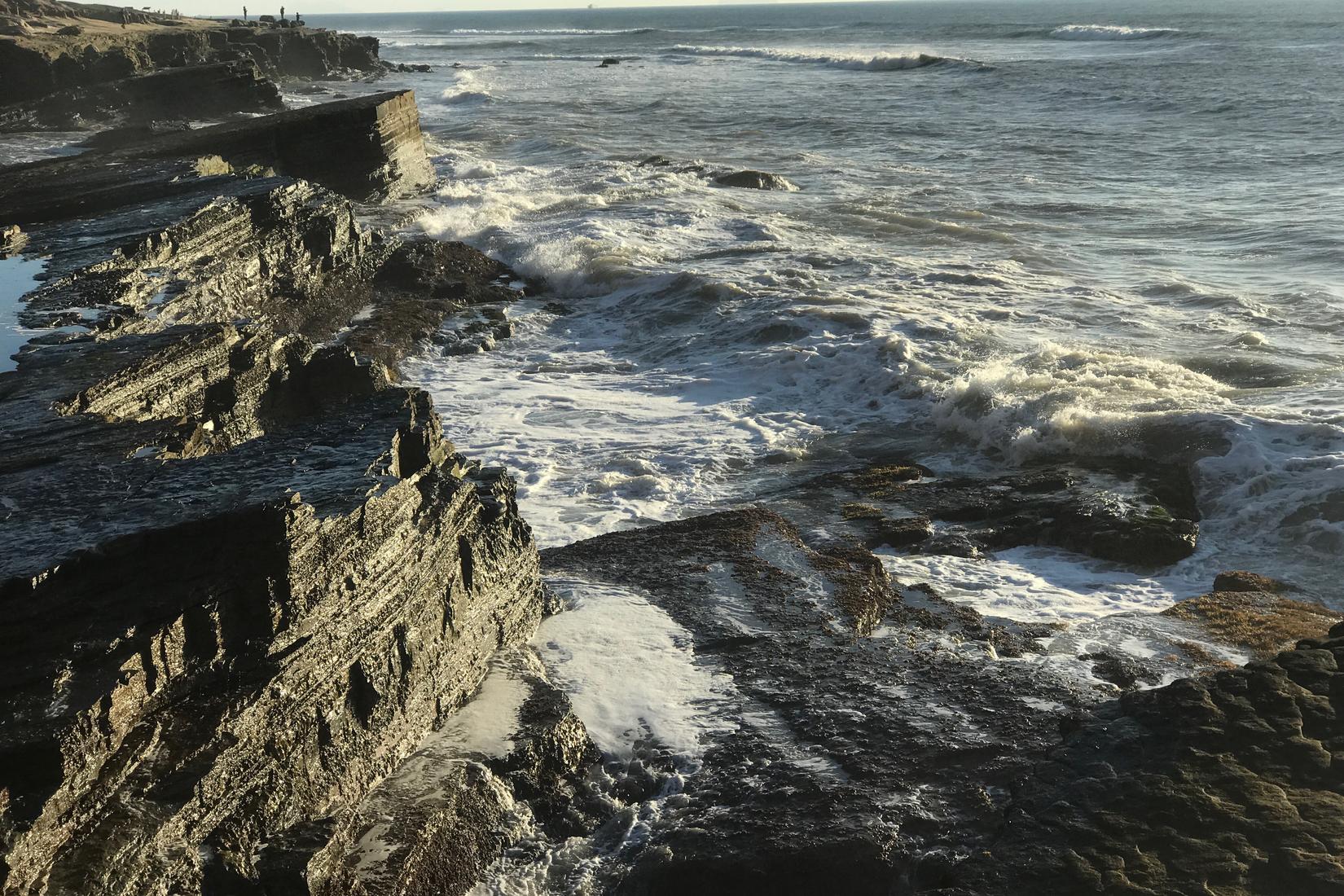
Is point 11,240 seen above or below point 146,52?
below

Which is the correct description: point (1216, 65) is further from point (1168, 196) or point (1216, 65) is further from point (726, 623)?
point (726, 623)

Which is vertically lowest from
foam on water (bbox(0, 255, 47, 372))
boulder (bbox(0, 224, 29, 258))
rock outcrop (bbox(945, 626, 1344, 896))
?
rock outcrop (bbox(945, 626, 1344, 896))

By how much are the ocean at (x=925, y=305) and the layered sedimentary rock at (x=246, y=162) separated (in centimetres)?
145

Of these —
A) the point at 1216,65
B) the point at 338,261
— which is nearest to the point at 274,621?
the point at 338,261

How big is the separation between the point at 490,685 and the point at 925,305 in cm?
1015

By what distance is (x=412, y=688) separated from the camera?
A: 17.8ft

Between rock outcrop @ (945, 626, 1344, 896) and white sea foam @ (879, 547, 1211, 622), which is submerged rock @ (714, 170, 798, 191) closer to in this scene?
white sea foam @ (879, 547, 1211, 622)

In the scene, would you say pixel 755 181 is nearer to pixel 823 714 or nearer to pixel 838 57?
pixel 823 714

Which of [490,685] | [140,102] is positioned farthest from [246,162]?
[490,685]

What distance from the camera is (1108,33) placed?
223ft

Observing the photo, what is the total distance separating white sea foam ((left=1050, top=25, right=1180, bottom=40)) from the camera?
65.1 meters

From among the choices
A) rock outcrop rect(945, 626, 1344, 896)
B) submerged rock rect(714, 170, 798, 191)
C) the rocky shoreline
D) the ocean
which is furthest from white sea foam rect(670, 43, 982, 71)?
rock outcrop rect(945, 626, 1344, 896)

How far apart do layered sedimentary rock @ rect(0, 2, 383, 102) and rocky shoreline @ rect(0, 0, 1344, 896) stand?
926 inches

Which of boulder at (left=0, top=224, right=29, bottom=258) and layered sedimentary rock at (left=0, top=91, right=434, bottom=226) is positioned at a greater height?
layered sedimentary rock at (left=0, top=91, right=434, bottom=226)
